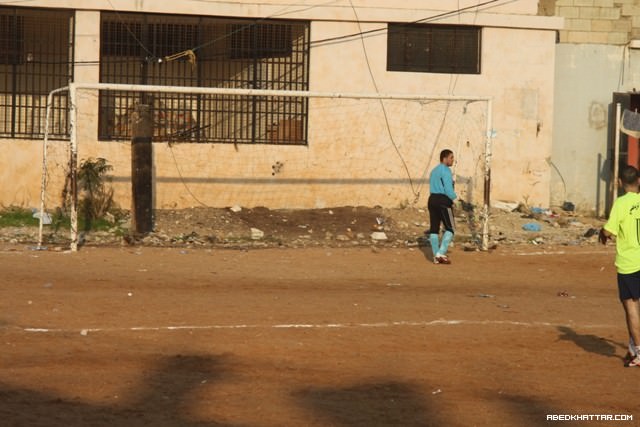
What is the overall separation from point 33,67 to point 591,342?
13708 millimetres

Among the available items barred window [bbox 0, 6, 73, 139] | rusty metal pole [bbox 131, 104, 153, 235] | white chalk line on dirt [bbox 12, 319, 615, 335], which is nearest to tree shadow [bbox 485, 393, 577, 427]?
white chalk line on dirt [bbox 12, 319, 615, 335]

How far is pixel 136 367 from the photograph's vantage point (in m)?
8.88

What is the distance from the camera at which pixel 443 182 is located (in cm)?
1593

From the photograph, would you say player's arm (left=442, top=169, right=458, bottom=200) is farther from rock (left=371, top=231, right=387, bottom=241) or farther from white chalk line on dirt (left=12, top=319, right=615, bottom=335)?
white chalk line on dirt (left=12, top=319, right=615, bottom=335)

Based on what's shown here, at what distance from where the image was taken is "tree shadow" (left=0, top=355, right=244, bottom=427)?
23.7ft

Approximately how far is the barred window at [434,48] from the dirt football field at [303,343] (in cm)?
625

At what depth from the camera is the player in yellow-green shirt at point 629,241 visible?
30.0 feet

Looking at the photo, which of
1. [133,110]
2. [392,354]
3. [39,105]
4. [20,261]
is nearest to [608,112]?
[133,110]

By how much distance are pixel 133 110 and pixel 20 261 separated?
14.1 feet

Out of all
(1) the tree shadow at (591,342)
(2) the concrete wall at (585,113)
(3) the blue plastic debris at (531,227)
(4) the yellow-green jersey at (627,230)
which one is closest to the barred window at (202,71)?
(3) the blue plastic debris at (531,227)

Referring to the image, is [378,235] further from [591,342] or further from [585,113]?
[591,342]

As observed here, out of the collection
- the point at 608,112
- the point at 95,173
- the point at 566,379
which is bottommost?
the point at 566,379

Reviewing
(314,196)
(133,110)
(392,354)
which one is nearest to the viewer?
(392,354)

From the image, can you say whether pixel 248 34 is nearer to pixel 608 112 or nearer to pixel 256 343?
pixel 608 112
